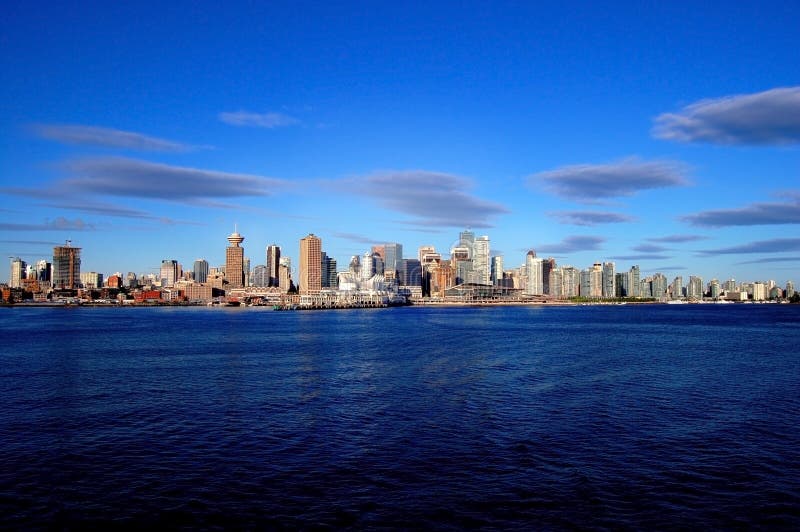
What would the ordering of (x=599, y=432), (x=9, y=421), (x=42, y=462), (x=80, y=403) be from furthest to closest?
(x=80, y=403) → (x=9, y=421) → (x=599, y=432) → (x=42, y=462)

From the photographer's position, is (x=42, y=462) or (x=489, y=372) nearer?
(x=42, y=462)

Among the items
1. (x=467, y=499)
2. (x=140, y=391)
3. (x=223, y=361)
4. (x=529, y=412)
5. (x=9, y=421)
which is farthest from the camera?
(x=223, y=361)

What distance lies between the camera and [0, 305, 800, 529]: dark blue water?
60.0 ft

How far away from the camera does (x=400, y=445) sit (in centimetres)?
2505

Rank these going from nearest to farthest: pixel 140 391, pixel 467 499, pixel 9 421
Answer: pixel 467 499
pixel 9 421
pixel 140 391

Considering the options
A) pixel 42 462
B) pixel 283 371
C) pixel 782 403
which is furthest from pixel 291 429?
pixel 782 403

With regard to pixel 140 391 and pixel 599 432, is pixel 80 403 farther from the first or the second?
pixel 599 432

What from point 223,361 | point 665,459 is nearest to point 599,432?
point 665,459

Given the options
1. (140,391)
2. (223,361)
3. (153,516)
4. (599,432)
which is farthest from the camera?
(223,361)

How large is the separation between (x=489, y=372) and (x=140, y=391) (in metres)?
23.7

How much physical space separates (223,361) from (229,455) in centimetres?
3099

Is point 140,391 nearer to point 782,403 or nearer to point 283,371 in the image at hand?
point 283,371

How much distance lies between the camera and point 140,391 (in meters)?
37.2

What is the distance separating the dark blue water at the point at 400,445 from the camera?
18281 millimetres
